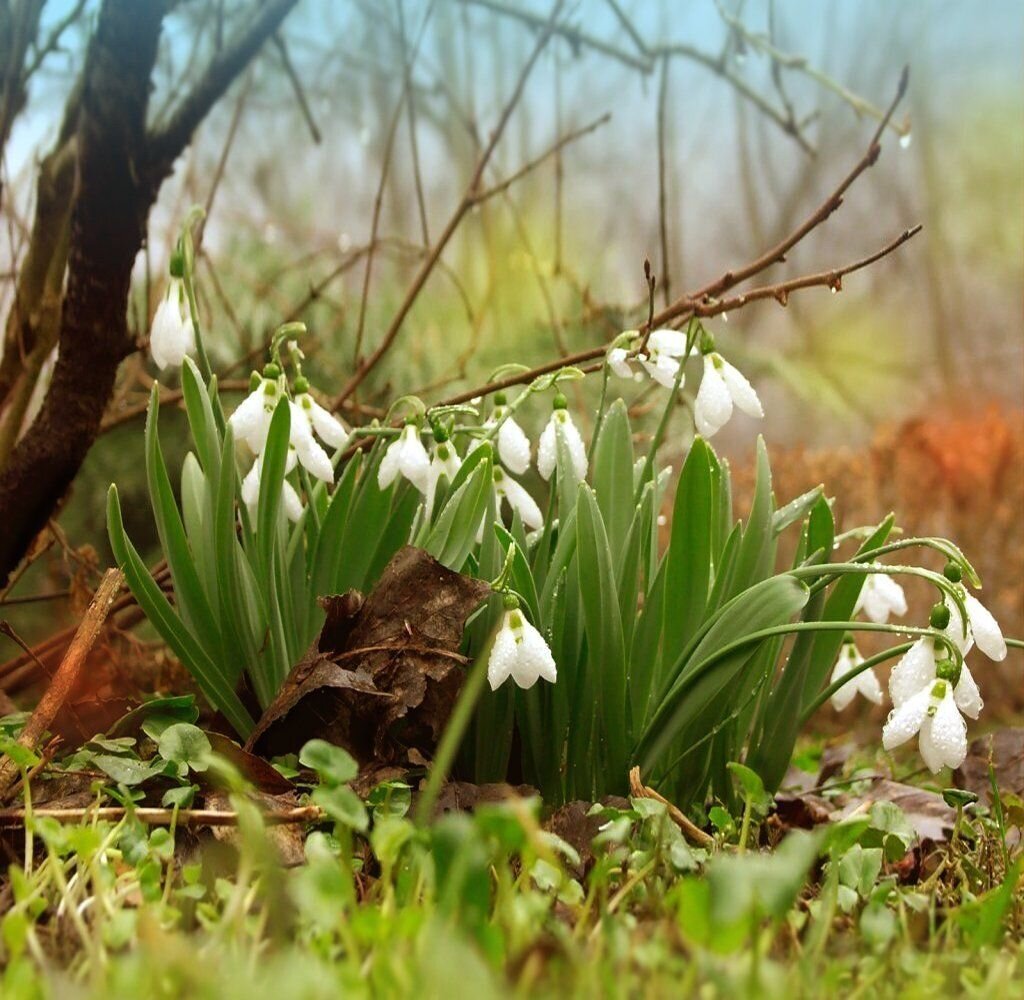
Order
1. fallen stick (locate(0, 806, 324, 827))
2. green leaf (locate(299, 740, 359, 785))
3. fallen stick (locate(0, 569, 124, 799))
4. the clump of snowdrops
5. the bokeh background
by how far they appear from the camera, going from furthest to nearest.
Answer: the bokeh background → the clump of snowdrops → fallen stick (locate(0, 569, 124, 799)) → fallen stick (locate(0, 806, 324, 827)) → green leaf (locate(299, 740, 359, 785))

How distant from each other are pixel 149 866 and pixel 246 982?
1.44 ft

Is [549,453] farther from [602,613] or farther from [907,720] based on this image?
[907,720]

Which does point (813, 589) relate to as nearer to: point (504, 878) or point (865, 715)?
point (504, 878)

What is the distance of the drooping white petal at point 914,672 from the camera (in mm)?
1149

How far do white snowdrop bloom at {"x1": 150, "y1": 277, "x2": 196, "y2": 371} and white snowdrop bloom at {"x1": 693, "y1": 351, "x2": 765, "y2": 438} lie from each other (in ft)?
2.08

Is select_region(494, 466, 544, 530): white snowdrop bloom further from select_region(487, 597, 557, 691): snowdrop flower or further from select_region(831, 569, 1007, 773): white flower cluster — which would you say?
select_region(831, 569, 1007, 773): white flower cluster

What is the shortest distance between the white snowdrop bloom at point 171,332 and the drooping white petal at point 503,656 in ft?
1.74

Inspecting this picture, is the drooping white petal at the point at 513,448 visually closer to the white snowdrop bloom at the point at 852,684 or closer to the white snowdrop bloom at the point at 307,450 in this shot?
the white snowdrop bloom at the point at 307,450

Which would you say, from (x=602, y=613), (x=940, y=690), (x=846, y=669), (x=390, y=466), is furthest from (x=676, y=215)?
(x=940, y=690)

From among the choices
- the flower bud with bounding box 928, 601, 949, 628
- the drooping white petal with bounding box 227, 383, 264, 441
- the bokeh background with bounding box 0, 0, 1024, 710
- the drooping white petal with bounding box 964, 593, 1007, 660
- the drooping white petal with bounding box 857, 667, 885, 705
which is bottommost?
the drooping white petal with bounding box 857, 667, 885, 705

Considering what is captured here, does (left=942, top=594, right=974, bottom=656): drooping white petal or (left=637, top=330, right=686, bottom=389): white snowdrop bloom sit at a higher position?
(left=637, top=330, right=686, bottom=389): white snowdrop bloom

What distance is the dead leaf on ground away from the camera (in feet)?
4.11

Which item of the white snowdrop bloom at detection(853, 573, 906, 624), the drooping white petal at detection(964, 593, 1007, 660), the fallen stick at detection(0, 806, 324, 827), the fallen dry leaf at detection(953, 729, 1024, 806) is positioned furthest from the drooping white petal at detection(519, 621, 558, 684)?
the fallen dry leaf at detection(953, 729, 1024, 806)

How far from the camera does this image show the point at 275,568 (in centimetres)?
141
